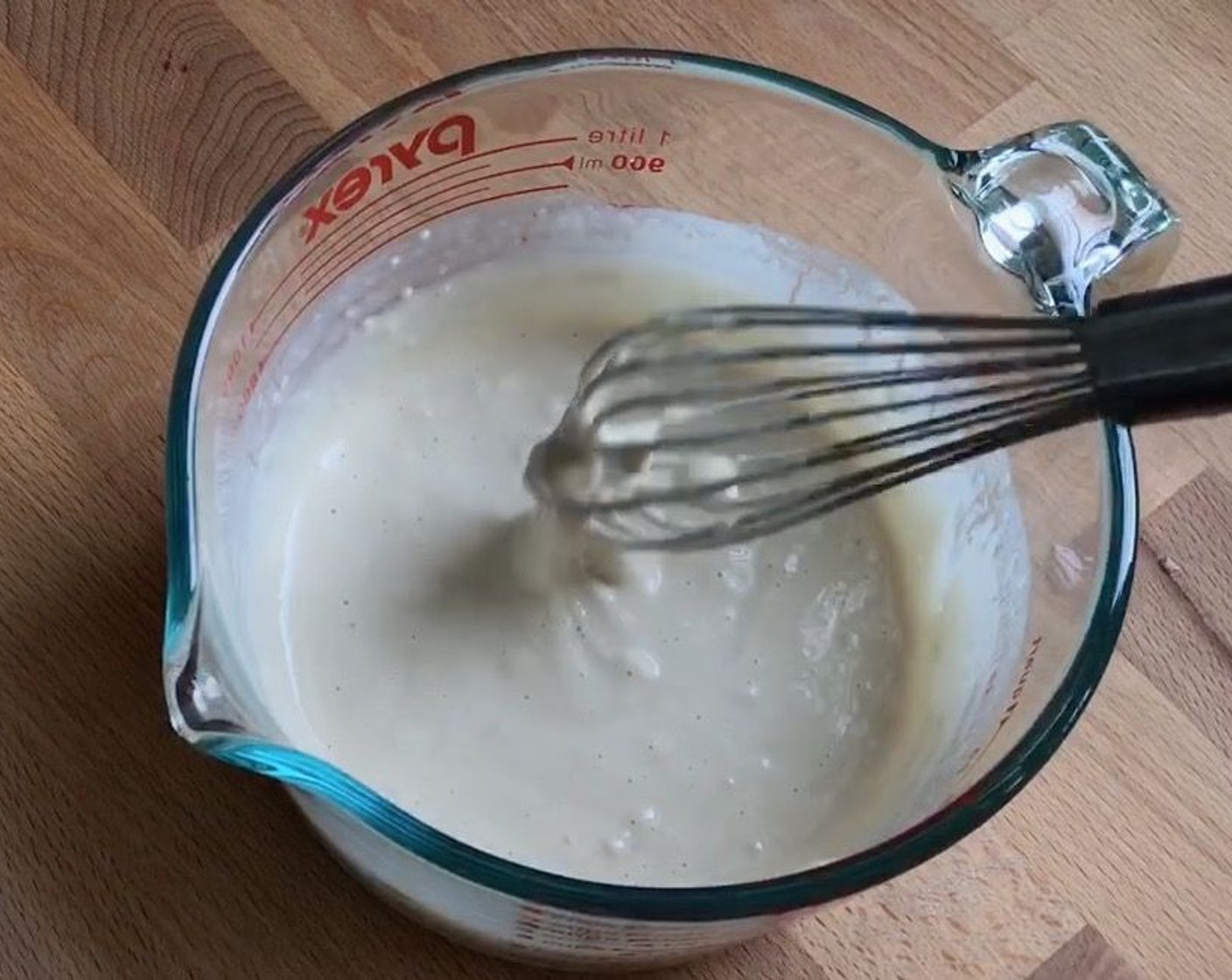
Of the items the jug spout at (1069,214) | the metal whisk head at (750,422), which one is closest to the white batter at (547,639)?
the metal whisk head at (750,422)

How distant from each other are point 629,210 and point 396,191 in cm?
10

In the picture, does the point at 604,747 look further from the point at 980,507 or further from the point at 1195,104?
the point at 1195,104

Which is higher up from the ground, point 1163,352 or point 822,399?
point 1163,352

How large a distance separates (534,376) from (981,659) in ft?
0.65

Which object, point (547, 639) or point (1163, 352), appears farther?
point (547, 639)

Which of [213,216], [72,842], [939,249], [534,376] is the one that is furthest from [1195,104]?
[72,842]

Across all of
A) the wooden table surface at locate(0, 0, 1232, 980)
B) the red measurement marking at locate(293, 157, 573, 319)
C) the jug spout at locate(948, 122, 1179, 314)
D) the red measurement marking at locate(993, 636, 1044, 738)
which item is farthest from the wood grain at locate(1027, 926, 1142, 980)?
the red measurement marking at locate(293, 157, 573, 319)

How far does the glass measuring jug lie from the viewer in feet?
1.60

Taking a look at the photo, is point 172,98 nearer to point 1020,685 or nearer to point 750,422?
point 750,422

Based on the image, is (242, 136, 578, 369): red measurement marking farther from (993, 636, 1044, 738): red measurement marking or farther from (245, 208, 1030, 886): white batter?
(993, 636, 1044, 738): red measurement marking

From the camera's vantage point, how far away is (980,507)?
26.1 inches

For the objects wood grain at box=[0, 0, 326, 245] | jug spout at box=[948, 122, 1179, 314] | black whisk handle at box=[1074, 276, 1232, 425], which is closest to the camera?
black whisk handle at box=[1074, 276, 1232, 425]

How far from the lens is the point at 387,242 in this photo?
0.66m

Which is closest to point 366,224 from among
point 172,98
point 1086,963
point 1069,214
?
point 172,98
